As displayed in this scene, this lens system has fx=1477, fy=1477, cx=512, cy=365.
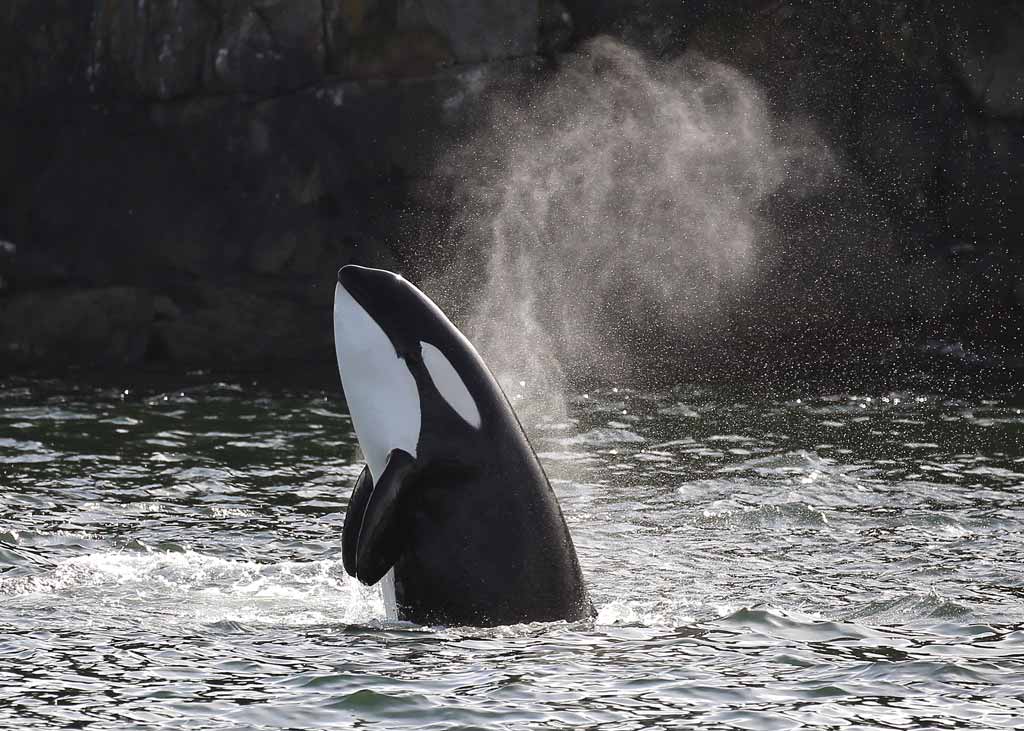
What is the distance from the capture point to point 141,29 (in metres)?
28.2

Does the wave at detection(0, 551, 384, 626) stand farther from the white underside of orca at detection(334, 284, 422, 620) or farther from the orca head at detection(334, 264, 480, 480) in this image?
the orca head at detection(334, 264, 480, 480)

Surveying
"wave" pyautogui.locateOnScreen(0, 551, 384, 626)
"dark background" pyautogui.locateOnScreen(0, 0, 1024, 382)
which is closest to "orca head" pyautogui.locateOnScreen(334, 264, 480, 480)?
"wave" pyautogui.locateOnScreen(0, 551, 384, 626)

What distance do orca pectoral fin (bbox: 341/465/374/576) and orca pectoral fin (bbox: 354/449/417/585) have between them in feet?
1.09

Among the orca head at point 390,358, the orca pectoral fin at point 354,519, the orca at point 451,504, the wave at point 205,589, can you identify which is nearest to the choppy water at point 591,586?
the wave at point 205,589

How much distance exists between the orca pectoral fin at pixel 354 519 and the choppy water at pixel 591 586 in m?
0.42

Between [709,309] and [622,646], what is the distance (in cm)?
2031

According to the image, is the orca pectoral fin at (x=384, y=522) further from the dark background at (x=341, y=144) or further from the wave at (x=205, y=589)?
the dark background at (x=341, y=144)

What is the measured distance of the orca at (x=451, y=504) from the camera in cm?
837

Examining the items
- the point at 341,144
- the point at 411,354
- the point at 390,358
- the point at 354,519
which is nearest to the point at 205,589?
the point at 354,519

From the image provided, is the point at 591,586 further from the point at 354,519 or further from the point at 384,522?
the point at 384,522

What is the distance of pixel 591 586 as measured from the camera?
10211 millimetres

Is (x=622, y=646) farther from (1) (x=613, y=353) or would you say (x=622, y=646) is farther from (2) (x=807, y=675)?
(1) (x=613, y=353)

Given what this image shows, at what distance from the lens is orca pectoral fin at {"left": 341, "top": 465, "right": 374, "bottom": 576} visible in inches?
347

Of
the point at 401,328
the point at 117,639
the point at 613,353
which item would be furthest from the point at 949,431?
the point at 117,639
